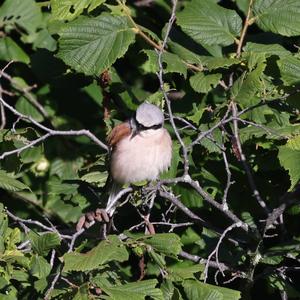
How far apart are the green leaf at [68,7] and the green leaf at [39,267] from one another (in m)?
1.40

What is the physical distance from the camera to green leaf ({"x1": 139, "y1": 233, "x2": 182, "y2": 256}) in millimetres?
3775

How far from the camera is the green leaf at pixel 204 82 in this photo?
4.42 m

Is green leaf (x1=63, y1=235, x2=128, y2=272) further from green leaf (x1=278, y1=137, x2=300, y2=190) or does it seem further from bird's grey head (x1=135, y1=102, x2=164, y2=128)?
bird's grey head (x1=135, y1=102, x2=164, y2=128)

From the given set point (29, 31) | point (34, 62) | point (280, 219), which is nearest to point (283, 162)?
point (280, 219)

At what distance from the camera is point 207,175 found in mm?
4715

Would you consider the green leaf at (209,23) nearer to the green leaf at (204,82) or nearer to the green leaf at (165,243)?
the green leaf at (204,82)

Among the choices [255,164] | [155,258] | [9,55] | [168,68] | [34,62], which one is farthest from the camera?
[9,55]

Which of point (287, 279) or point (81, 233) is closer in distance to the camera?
point (81, 233)

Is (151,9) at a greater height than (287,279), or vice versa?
(151,9)

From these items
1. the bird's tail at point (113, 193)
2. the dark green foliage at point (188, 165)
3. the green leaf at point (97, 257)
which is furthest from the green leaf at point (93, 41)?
→ the green leaf at point (97, 257)

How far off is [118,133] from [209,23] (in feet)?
2.75

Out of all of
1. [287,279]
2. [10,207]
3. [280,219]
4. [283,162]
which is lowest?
[10,207]

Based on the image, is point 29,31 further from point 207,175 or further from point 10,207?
point 207,175

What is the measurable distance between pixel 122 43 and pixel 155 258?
1278 millimetres
